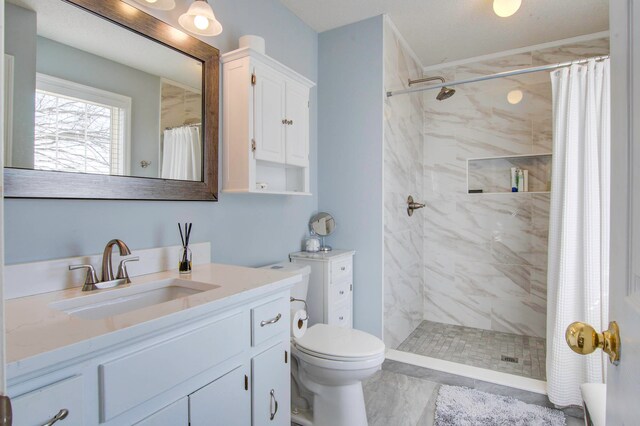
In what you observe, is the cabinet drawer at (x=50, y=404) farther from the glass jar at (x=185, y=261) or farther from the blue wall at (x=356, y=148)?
the blue wall at (x=356, y=148)

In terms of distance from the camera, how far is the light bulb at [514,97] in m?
3.15

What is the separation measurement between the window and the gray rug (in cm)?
201

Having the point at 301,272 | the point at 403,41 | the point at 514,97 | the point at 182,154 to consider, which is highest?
the point at 403,41

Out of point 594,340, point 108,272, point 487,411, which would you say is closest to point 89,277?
point 108,272

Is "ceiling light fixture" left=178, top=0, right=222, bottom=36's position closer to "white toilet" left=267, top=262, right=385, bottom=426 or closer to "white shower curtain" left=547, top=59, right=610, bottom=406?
"white toilet" left=267, top=262, right=385, bottom=426

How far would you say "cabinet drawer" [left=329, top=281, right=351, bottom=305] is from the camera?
235 cm

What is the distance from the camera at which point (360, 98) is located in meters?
2.66

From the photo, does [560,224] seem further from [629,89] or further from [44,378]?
[44,378]

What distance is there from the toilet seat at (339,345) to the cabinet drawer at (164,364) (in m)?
0.60

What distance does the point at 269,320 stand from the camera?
4.47 ft

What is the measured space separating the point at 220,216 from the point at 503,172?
8.67 feet

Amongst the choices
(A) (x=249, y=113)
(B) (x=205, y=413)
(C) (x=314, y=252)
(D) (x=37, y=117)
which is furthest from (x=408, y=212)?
(D) (x=37, y=117)

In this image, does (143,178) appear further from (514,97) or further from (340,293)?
(514,97)

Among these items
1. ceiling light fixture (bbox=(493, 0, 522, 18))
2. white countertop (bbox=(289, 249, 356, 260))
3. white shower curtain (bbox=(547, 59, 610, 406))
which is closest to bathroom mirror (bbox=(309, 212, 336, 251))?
white countertop (bbox=(289, 249, 356, 260))
